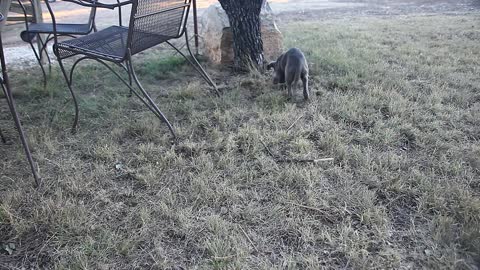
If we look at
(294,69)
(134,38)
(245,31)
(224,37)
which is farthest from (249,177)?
(224,37)

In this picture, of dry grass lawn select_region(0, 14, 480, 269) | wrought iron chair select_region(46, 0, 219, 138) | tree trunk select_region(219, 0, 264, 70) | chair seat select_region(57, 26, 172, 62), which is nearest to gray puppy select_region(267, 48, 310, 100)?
dry grass lawn select_region(0, 14, 480, 269)

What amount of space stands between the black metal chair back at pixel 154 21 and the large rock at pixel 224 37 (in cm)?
103

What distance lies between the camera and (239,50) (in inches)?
133

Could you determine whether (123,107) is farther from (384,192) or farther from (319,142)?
(384,192)

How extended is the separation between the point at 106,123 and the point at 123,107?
27 cm

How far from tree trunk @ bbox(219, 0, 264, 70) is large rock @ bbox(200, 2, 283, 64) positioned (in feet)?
0.80

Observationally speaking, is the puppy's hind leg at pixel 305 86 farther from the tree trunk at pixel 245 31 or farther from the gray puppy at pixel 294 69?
the tree trunk at pixel 245 31

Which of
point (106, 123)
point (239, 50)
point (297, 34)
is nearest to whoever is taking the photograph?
point (106, 123)

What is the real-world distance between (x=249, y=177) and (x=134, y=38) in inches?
41.2

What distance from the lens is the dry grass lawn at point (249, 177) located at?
1444mm

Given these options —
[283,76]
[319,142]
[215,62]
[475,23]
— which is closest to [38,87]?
[215,62]

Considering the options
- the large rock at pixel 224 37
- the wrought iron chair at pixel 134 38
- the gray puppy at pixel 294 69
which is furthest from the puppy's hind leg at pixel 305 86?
the large rock at pixel 224 37

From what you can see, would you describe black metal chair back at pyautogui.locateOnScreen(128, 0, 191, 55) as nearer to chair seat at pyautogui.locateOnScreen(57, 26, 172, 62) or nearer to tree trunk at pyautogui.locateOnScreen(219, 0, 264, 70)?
chair seat at pyautogui.locateOnScreen(57, 26, 172, 62)

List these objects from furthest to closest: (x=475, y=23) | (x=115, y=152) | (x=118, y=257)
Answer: (x=475, y=23), (x=115, y=152), (x=118, y=257)
